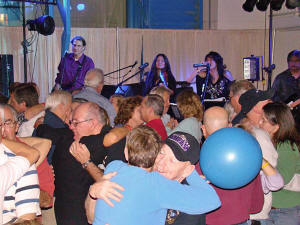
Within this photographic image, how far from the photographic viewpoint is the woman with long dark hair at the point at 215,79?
7.24 meters

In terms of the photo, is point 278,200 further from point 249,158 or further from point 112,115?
point 112,115

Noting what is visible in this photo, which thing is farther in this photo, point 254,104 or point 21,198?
point 254,104

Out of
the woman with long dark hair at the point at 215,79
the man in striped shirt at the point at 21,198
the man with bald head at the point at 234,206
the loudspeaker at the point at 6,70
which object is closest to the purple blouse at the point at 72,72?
the loudspeaker at the point at 6,70

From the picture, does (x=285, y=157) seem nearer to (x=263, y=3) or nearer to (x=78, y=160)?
(x=78, y=160)

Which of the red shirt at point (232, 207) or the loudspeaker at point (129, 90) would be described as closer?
the red shirt at point (232, 207)

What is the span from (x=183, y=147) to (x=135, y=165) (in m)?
0.26

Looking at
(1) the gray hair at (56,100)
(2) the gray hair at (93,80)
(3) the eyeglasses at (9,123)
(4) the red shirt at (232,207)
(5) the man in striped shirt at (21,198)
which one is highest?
(2) the gray hair at (93,80)

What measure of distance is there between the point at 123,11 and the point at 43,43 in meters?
2.84

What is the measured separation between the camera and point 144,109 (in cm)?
387

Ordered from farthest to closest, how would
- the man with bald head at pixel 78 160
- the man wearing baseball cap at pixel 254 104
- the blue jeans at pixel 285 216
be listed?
the man wearing baseball cap at pixel 254 104, the blue jeans at pixel 285 216, the man with bald head at pixel 78 160

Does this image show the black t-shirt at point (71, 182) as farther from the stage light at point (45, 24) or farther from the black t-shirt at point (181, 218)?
the stage light at point (45, 24)

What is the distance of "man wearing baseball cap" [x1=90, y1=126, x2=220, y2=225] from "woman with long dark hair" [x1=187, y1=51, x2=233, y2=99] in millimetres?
5137

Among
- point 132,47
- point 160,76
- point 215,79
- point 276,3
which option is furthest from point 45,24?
point 276,3

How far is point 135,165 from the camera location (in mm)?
2109
